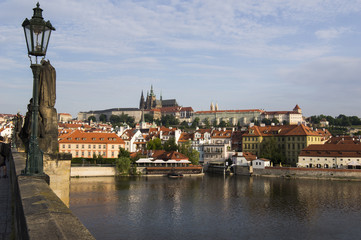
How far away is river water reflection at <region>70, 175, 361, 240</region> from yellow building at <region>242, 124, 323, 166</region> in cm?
2626

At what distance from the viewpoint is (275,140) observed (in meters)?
84.7

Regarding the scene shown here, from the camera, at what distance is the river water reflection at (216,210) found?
97.3 feet

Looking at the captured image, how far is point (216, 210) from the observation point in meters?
38.2

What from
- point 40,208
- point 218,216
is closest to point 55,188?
point 40,208

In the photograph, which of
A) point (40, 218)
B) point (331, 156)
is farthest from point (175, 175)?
point (40, 218)

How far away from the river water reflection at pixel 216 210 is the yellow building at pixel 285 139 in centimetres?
2626

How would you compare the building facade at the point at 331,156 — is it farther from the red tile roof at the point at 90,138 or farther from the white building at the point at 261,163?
the red tile roof at the point at 90,138

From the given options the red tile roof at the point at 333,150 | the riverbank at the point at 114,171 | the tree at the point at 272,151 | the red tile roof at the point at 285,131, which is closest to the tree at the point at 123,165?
the riverbank at the point at 114,171

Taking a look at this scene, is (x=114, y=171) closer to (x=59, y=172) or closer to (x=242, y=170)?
(x=242, y=170)

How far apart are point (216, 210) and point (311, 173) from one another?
37.4 meters

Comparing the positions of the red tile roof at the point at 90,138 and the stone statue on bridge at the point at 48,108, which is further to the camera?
the red tile roof at the point at 90,138

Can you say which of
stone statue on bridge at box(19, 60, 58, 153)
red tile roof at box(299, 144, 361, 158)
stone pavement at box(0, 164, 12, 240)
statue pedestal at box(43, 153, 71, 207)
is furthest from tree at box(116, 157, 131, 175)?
statue pedestal at box(43, 153, 71, 207)

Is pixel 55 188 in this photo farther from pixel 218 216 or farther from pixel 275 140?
pixel 275 140

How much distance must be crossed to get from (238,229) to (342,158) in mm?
48956
